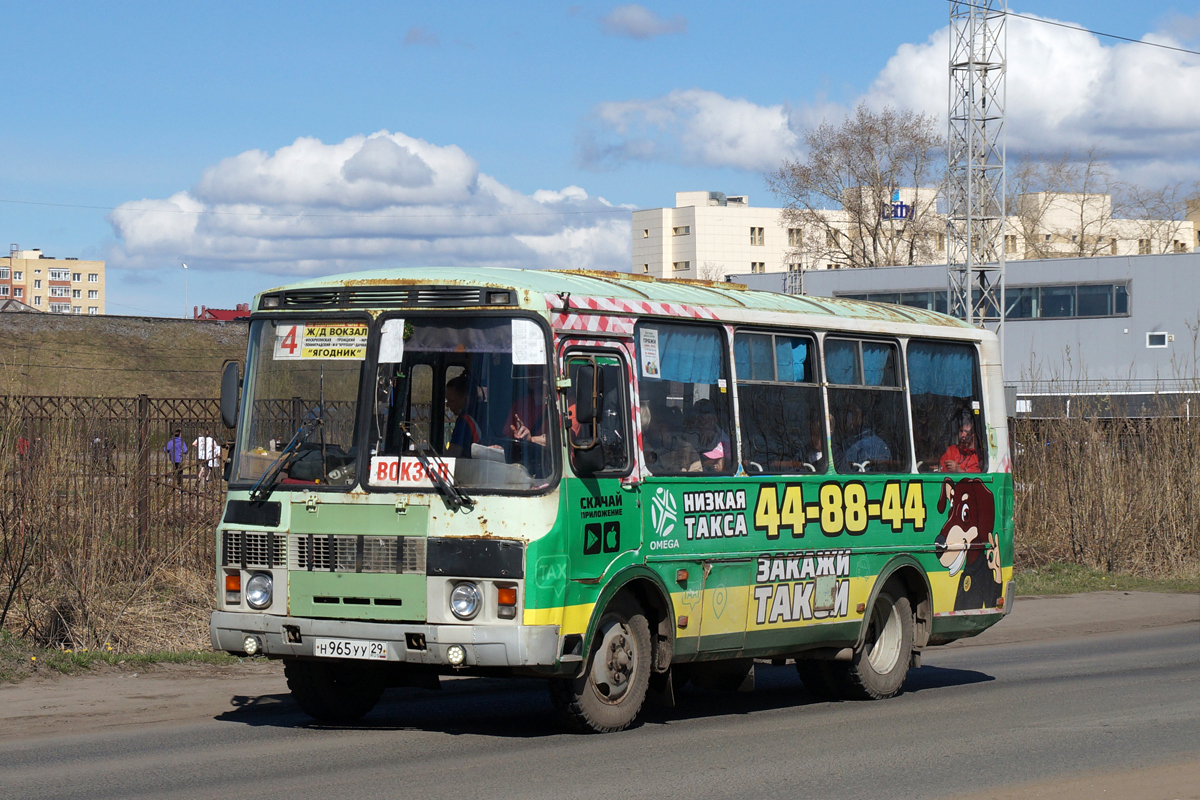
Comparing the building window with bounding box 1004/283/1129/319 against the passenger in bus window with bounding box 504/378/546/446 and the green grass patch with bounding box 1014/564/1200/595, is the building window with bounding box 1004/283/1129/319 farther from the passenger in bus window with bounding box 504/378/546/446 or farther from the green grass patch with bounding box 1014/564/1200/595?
the passenger in bus window with bounding box 504/378/546/446

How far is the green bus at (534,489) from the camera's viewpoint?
891 centimetres

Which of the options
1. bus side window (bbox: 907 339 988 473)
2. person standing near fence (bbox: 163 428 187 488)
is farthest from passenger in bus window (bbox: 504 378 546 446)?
person standing near fence (bbox: 163 428 187 488)

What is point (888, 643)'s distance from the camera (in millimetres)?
12156

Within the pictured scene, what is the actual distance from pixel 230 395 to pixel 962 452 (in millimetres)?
6362

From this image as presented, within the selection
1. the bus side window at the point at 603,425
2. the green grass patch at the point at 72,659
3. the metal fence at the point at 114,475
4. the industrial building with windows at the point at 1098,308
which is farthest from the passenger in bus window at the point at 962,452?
the industrial building with windows at the point at 1098,308

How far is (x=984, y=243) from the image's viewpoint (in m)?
58.3

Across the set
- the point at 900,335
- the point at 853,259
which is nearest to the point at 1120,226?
the point at 853,259

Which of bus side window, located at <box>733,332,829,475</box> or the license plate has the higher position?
bus side window, located at <box>733,332,829,475</box>

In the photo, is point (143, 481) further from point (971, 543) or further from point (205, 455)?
point (971, 543)

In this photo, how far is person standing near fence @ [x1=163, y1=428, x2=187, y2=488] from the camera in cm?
1446

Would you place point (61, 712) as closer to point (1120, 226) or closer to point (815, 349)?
point (815, 349)

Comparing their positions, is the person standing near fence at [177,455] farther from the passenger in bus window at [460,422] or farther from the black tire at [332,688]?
the passenger in bus window at [460,422]

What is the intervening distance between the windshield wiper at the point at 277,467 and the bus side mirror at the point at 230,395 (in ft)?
1.52

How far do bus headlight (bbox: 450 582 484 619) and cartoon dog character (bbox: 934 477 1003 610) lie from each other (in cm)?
498
